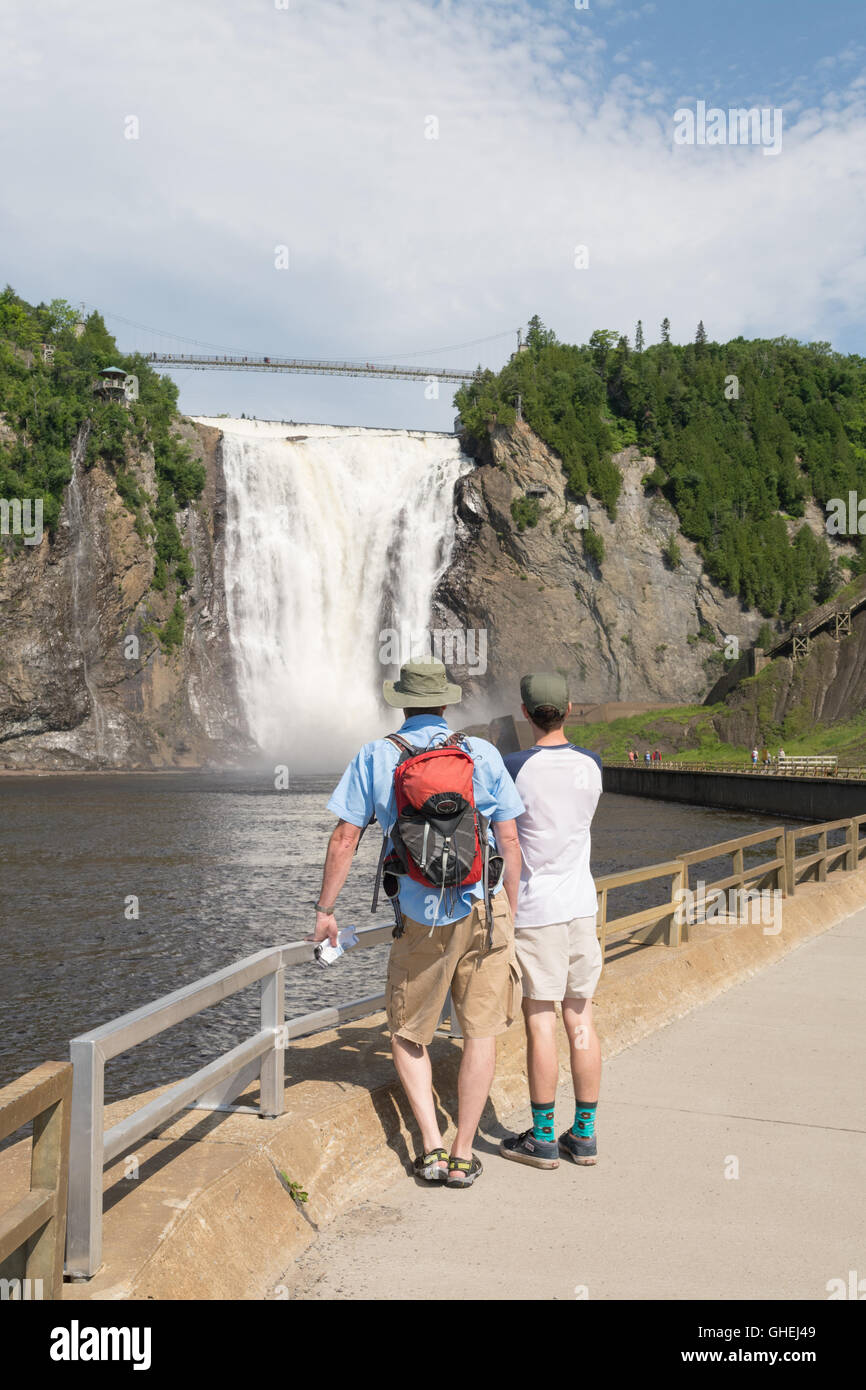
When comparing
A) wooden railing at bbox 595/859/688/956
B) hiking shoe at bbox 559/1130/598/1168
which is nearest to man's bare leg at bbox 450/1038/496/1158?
hiking shoe at bbox 559/1130/598/1168

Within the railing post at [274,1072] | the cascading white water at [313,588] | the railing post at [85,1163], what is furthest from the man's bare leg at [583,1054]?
the cascading white water at [313,588]

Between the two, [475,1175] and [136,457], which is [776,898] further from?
[136,457]

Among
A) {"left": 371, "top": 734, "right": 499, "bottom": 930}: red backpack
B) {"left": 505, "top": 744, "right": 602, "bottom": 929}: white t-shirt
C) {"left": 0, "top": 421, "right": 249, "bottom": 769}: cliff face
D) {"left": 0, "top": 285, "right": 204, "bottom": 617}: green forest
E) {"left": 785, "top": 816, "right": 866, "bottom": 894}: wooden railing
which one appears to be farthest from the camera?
{"left": 0, "top": 285, "right": 204, "bottom": 617}: green forest

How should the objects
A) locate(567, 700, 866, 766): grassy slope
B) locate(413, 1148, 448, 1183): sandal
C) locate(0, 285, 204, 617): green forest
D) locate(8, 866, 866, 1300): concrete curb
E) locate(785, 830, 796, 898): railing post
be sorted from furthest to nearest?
1. locate(0, 285, 204, 617): green forest
2. locate(567, 700, 866, 766): grassy slope
3. locate(785, 830, 796, 898): railing post
4. locate(413, 1148, 448, 1183): sandal
5. locate(8, 866, 866, 1300): concrete curb

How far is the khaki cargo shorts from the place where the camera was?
497 cm

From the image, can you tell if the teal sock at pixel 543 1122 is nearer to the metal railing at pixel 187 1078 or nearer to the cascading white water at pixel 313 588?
the metal railing at pixel 187 1078

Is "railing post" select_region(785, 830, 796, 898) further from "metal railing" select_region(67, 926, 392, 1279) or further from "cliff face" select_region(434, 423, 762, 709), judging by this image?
"cliff face" select_region(434, 423, 762, 709)

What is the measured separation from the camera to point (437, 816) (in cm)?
470

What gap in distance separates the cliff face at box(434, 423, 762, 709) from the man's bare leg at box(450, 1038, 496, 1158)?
271ft

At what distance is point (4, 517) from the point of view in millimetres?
77500

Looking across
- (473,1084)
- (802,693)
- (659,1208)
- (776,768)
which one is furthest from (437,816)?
(802,693)

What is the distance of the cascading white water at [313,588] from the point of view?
84.1 metres

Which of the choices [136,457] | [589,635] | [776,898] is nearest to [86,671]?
[136,457]
